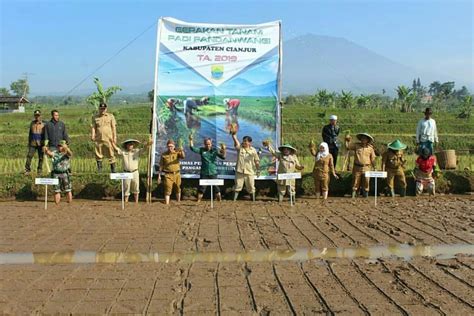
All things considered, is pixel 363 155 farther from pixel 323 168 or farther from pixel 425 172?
pixel 425 172

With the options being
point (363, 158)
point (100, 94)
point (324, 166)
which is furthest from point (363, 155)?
point (100, 94)

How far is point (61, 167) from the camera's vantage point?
9422 millimetres

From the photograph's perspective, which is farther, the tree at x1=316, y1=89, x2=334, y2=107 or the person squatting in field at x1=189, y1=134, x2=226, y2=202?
the tree at x1=316, y1=89, x2=334, y2=107

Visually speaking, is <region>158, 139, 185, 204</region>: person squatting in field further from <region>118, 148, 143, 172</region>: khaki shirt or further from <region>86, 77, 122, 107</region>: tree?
<region>86, 77, 122, 107</region>: tree

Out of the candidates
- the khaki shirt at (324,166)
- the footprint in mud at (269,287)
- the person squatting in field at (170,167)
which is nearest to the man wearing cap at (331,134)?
the khaki shirt at (324,166)

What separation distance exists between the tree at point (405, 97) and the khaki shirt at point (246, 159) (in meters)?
34.1

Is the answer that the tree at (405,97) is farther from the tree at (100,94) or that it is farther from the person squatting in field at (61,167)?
the person squatting in field at (61,167)

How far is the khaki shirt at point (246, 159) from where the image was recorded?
9.79 meters

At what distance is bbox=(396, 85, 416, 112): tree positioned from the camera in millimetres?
41750

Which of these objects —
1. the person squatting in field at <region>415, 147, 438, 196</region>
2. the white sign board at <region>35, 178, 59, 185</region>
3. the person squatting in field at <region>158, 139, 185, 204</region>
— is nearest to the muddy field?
the white sign board at <region>35, 178, 59, 185</region>

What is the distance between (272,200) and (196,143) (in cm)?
192

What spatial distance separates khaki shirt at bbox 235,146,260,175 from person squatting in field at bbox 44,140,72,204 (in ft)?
10.5

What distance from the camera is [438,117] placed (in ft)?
114

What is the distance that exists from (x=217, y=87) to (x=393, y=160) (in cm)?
A: 383
